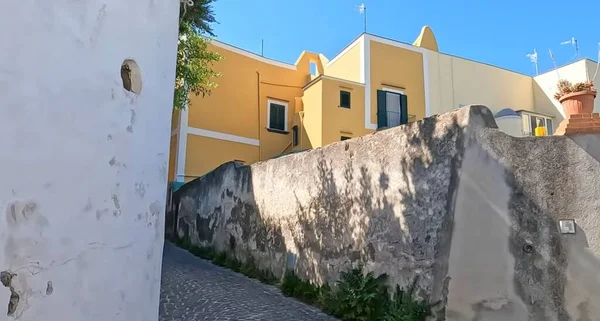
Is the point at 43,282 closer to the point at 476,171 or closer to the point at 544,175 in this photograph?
the point at 476,171

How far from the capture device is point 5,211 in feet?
10.1

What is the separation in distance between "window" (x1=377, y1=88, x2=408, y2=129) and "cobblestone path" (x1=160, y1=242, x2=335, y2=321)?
34.3 ft

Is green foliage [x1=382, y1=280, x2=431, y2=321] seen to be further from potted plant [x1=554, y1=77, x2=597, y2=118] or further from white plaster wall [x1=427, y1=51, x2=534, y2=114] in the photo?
white plaster wall [x1=427, y1=51, x2=534, y2=114]

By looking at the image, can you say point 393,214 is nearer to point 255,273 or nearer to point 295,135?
point 255,273

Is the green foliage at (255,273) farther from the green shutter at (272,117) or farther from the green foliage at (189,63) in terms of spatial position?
the green shutter at (272,117)

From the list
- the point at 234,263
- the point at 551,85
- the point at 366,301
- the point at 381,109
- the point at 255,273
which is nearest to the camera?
the point at 366,301

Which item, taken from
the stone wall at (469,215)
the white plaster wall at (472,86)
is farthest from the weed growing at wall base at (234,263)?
the white plaster wall at (472,86)

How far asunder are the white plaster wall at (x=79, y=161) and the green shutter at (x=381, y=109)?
14.0 m

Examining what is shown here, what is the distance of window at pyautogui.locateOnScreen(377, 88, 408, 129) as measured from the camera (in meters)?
17.8

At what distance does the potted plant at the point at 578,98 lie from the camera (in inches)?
197

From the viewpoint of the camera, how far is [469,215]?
504cm

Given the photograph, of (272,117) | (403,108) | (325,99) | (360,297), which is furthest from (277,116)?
(360,297)

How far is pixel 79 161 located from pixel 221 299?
4.03m

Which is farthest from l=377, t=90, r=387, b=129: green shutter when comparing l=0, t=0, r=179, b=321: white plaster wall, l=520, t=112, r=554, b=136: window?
l=0, t=0, r=179, b=321: white plaster wall
